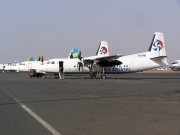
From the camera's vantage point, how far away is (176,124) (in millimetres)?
8445

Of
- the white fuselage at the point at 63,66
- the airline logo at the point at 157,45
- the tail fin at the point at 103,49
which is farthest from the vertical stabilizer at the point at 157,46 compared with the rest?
the tail fin at the point at 103,49

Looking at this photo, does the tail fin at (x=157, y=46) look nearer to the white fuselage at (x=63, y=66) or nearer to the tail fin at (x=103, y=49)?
the white fuselage at (x=63, y=66)

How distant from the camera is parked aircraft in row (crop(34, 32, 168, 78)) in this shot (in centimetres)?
4281

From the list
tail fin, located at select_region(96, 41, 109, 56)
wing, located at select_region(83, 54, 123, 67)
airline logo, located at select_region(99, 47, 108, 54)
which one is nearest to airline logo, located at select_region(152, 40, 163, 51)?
wing, located at select_region(83, 54, 123, 67)

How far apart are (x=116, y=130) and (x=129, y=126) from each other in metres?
0.67

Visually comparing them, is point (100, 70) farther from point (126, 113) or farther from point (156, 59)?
point (126, 113)

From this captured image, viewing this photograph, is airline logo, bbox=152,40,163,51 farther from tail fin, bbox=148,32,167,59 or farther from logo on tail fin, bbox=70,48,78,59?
logo on tail fin, bbox=70,48,78,59

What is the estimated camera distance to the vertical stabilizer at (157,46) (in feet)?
143

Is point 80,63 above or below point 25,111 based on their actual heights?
above

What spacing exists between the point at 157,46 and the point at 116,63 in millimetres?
6677

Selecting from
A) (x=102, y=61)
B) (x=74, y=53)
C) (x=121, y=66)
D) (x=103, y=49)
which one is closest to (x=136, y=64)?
(x=121, y=66)

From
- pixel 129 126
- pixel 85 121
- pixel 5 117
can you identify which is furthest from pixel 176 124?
pixel 5 117

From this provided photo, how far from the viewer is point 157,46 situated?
43750mm

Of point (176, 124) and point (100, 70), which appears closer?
point (176, 124)
